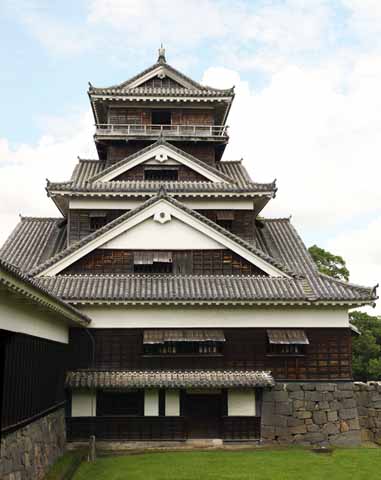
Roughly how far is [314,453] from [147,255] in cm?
859

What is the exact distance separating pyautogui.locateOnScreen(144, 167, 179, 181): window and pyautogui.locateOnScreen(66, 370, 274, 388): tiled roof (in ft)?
28.7

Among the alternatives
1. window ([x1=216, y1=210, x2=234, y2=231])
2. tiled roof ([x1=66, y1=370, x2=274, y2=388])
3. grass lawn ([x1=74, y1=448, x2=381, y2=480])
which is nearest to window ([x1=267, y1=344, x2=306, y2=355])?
tiled roof ([x1=66, y1=370, x2=274, y2=388])

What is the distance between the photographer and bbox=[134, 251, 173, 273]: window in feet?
67.9

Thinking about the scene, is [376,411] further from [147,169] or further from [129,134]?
[129,134]

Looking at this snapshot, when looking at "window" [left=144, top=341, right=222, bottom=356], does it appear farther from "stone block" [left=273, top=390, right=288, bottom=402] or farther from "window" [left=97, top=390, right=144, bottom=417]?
"stone block" [left=273, top=390, right=288, bottom=402]

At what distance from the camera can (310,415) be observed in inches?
750

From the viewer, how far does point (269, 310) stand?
64.1ft

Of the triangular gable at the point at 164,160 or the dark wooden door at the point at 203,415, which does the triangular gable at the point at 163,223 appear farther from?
the dark wooden door at the point at 203,415

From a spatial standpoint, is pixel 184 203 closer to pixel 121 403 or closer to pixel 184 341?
pixel 184 341

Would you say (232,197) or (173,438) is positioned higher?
(232,197)

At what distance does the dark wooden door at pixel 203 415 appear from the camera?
747 inches

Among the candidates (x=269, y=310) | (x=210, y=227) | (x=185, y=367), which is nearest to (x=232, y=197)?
(x=210, y=227)

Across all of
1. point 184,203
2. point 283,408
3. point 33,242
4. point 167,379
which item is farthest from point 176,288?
point 33,242

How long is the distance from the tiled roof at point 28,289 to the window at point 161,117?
13.2 m
